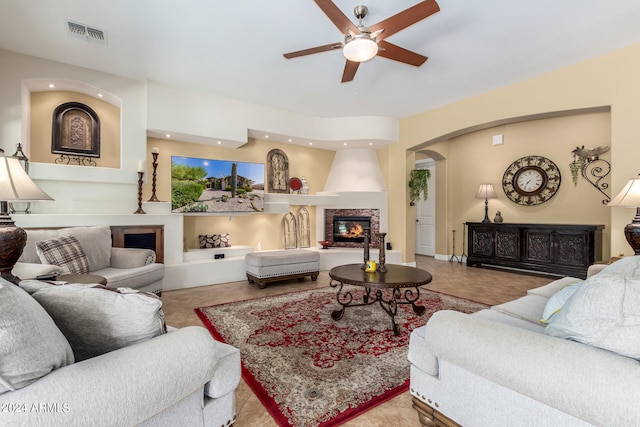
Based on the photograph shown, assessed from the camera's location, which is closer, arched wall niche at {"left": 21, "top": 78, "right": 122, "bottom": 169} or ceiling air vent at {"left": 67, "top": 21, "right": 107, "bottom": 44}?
ceiling air vent at {"left": 67, "top": 21, "right": 107, "bottom": 44}

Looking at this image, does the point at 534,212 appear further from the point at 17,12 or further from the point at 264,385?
the point at 17,12

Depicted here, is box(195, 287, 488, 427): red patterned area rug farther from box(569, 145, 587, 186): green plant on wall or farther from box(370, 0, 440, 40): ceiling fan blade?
box(569, 145, 587, 186): green plant on wall

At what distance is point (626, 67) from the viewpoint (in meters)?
3.28

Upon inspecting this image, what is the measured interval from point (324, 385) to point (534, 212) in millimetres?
5185

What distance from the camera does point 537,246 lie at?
489 cm

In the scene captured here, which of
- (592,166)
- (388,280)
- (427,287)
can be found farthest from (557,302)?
(592,166)

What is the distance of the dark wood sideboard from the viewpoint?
440 cm

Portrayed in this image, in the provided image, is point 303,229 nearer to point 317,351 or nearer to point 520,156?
point 317,351

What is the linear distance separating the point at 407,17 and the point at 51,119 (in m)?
4.39

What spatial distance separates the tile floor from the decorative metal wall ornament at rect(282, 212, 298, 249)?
0.87m

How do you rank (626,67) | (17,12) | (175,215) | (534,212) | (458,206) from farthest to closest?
(458,206) < (534,212) < (175,215) < (626,67) < (17,12)

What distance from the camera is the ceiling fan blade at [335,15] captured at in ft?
6.95

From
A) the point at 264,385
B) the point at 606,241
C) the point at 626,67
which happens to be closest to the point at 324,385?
the point at 264,385

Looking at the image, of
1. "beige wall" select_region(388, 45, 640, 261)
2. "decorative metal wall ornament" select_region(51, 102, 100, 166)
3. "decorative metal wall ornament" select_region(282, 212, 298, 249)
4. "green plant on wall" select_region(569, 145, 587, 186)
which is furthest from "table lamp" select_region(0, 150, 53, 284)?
"green plant on wall" select_region(569, 145, 587, 186)
